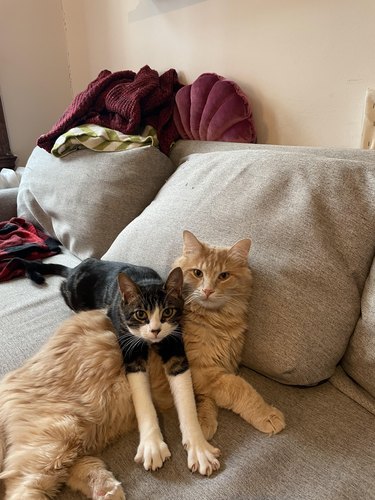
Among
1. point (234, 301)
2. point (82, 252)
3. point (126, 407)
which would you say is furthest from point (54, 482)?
point (82, 252)

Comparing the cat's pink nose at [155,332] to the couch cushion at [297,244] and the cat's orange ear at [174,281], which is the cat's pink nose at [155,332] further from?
the couch cushion at [297,244]

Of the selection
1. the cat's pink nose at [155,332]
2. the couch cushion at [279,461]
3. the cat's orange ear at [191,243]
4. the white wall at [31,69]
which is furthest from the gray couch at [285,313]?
the white wall at [31,69]

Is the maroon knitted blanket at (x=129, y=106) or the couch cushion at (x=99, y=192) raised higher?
the maroon knitted blanket at (x=129, y=106)

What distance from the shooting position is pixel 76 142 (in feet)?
5.69

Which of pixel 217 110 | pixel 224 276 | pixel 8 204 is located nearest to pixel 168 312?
pixel 224 276

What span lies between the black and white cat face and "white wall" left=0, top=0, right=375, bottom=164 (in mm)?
817

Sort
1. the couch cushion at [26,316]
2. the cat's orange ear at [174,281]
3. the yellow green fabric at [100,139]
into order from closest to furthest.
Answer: the cat's orange ear at [174,281] → the couch cushion at [26,316] → the yellow green fabric at [100,139]

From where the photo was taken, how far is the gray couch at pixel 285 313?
78cm

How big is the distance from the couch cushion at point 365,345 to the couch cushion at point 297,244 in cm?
2

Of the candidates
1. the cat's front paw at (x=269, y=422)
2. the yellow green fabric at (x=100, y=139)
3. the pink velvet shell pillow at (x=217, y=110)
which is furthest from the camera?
the yellow green fabric at (x=100, y=139)

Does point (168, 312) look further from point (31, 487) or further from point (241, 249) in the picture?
point (31, 487)

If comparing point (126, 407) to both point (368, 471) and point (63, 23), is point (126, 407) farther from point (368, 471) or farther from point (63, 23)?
point (63, 23)

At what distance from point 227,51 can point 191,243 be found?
1.02 metres

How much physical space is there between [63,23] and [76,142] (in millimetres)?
1464
